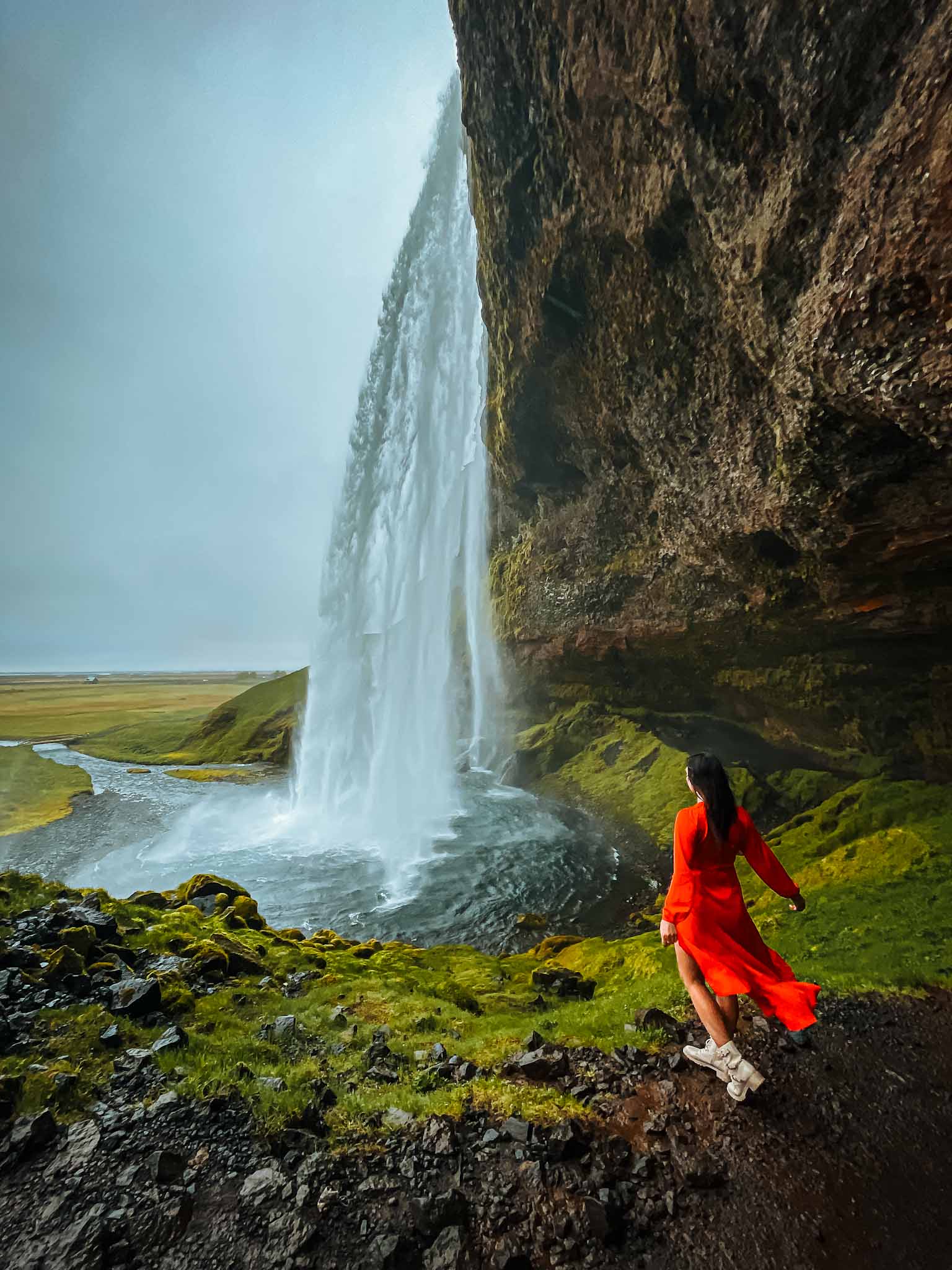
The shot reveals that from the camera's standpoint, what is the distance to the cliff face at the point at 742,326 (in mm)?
7996

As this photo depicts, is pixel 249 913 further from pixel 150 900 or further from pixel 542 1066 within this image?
pixel 542 1066

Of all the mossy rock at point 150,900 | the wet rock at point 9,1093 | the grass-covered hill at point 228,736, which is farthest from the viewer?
the grass-covered hill at point 228,736

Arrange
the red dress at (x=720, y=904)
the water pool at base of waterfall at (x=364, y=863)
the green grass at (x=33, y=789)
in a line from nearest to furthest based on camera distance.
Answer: the red dress at (x=720, y=904) < the water pool at base of waterfall at (x=364, y=863) < the green grass at (x=33, y=789)

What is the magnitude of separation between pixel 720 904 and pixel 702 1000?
852mm

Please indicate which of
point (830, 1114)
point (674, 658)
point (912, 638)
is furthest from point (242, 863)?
point (912, 638)

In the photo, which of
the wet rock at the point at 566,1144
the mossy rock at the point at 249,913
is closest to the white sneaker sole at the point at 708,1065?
the wet rock at the point at 566,1144

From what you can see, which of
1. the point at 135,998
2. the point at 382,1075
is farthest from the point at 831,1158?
the point at 135,998

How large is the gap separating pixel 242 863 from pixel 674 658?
20460mm

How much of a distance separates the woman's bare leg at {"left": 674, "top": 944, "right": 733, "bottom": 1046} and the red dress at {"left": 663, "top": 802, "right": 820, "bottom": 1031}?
0.23ft

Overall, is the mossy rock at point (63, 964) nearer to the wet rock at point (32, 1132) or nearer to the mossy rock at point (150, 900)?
the wet rock at point (32, 1132)

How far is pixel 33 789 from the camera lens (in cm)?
3784

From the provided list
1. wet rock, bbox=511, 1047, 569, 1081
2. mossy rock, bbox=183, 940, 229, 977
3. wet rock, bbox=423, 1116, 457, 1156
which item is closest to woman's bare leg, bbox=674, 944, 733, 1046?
wet rock, bbox=511, 1047, 569, 1081

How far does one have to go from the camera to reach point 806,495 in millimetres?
11953

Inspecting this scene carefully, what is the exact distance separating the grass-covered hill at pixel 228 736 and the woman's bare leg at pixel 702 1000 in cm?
4974
